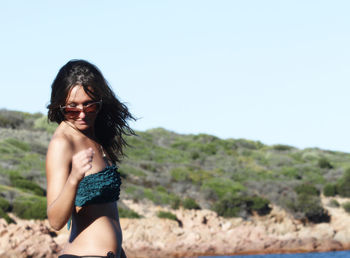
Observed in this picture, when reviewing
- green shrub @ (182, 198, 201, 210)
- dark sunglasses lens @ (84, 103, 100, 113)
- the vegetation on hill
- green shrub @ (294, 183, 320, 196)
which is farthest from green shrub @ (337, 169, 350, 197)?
dark sunglasses lens @ (84, 103, 100, 113)

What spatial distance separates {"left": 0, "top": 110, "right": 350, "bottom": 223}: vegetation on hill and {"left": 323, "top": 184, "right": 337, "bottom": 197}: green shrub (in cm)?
5

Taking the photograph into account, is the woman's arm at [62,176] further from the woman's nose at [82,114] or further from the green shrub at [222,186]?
the green shrub at [222,186]

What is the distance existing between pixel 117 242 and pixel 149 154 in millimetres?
34903

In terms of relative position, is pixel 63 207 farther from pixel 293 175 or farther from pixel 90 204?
pixel 293 175

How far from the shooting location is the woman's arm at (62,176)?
9.61ft

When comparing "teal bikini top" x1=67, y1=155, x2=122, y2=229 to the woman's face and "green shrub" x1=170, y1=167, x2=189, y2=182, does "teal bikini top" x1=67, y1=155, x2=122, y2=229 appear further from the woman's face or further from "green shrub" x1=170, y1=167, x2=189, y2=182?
"green shrub" x1=170, y1=167, x2=189, y2=182

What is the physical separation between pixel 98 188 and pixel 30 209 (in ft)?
54.3

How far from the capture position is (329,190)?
3088cm

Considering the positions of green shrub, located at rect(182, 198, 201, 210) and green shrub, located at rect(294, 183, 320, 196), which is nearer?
green shrub, located at rect(182, 198, 201, 210)

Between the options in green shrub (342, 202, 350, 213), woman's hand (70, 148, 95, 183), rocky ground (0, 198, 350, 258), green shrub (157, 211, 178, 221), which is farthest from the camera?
green shrub (342, 202, 350, 213)

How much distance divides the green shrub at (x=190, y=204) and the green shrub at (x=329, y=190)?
8051 mm

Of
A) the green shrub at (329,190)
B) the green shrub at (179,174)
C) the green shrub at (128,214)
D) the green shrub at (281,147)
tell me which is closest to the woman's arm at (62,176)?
the green shrub at (128,214)

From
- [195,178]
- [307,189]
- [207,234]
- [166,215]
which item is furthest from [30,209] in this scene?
[307,189]

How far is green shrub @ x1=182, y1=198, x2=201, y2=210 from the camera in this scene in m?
25.2
